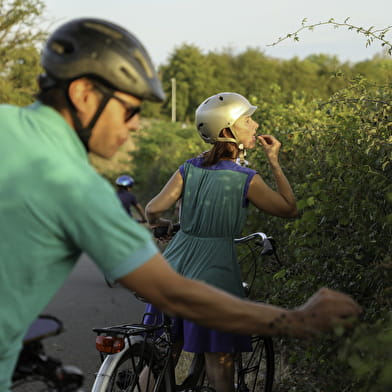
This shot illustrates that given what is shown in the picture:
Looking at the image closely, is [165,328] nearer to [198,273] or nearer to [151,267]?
[198,273]

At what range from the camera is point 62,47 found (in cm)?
245

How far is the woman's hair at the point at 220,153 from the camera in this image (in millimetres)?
4434

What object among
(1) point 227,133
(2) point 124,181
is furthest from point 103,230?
(2) point 124,181

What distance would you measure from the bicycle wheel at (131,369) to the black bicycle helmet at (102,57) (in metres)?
1.63

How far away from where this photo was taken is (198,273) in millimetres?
4273

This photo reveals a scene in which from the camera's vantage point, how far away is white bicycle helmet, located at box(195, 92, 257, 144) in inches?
178

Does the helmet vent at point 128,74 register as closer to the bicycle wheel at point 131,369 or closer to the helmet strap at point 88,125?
the helmet strap at point 88,125

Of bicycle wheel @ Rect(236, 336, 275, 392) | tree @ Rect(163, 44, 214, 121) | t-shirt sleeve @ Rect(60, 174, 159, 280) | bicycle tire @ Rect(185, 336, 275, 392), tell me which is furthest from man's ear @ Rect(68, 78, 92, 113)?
tree @ Rect(163, 44, 214, 121)

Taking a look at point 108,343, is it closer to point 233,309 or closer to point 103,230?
point 233,309

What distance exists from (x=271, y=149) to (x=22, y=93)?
34.7m

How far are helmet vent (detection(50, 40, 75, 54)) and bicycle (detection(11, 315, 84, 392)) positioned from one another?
0.82 metres

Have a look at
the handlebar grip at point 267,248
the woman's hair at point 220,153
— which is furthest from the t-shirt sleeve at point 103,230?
the woman's hair at point 220,153

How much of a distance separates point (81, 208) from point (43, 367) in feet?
1.97

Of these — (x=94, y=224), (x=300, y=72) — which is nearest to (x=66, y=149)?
(x=94, y=224)
